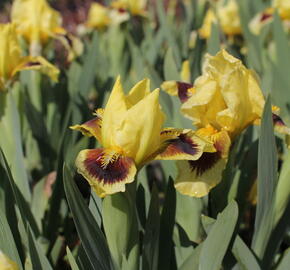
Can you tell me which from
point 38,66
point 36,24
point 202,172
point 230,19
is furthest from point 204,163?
point 230,19

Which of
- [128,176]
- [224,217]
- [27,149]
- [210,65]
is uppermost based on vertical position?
[210,65]

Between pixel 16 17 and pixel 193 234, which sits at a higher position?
pixel 16 17

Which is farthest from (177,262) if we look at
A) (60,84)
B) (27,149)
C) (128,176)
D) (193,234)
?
(60,84)

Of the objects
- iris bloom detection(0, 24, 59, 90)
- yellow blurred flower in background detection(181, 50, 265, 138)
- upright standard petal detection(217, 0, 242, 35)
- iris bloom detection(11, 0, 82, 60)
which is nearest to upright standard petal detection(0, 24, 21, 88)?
iris bloom detection(0, 24, 59, 90)

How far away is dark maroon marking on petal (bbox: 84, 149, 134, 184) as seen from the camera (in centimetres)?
84

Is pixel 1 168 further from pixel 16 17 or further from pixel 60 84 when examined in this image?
pixel 16 17

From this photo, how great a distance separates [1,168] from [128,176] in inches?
22.7

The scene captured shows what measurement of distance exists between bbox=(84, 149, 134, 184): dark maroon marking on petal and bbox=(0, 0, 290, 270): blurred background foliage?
5cm

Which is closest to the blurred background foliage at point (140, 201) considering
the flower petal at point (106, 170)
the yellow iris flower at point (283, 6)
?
the flower petal at point (106, 170)

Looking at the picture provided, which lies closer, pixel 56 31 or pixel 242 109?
pixel 242 109

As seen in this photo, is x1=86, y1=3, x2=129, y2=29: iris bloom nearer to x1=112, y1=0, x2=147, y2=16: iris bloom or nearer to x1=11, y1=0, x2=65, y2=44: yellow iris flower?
x1=112, y1=0, x2=147, y2=16: iris bloom

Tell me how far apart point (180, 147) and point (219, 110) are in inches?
8.6

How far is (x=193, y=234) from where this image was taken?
1179mm

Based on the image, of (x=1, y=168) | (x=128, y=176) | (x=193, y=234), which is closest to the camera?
(x=128, y=176)
